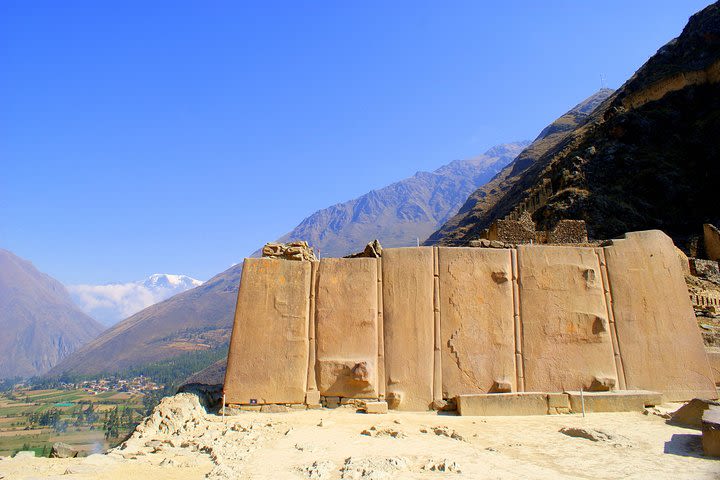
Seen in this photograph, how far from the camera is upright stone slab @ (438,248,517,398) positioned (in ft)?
28.5

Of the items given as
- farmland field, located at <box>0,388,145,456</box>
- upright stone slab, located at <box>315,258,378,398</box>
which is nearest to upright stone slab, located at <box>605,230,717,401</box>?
upright stone slab, located at <box>315,258,378,398</box>

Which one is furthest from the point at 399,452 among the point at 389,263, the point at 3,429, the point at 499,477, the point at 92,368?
the point at 92,368

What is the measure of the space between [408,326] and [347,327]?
1102mm

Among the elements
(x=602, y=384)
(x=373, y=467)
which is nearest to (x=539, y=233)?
(x=602, y=384)

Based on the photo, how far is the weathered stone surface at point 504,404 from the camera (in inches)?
318

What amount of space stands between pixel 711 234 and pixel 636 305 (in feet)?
55.5

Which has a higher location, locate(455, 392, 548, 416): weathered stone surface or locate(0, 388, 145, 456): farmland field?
locate(455, 392, 548, 416): weathered stone surface

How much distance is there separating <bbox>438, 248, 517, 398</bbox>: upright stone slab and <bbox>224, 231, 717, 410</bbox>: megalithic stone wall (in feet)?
0.06

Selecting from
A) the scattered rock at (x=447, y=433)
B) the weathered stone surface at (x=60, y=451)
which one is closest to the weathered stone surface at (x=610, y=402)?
the scattered rock at (x=447, y=433)

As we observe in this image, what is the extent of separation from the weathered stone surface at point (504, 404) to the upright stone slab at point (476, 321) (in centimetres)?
40

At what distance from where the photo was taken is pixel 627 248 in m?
9.65

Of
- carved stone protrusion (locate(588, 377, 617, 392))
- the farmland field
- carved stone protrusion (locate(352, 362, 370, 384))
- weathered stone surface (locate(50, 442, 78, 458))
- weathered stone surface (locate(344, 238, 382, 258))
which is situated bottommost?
the farmland field

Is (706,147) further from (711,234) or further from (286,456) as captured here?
(286,456)

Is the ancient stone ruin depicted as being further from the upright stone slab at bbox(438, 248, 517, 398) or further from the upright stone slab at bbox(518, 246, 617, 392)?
the upright stone slab at bbox(438, 248, 517, 398)
